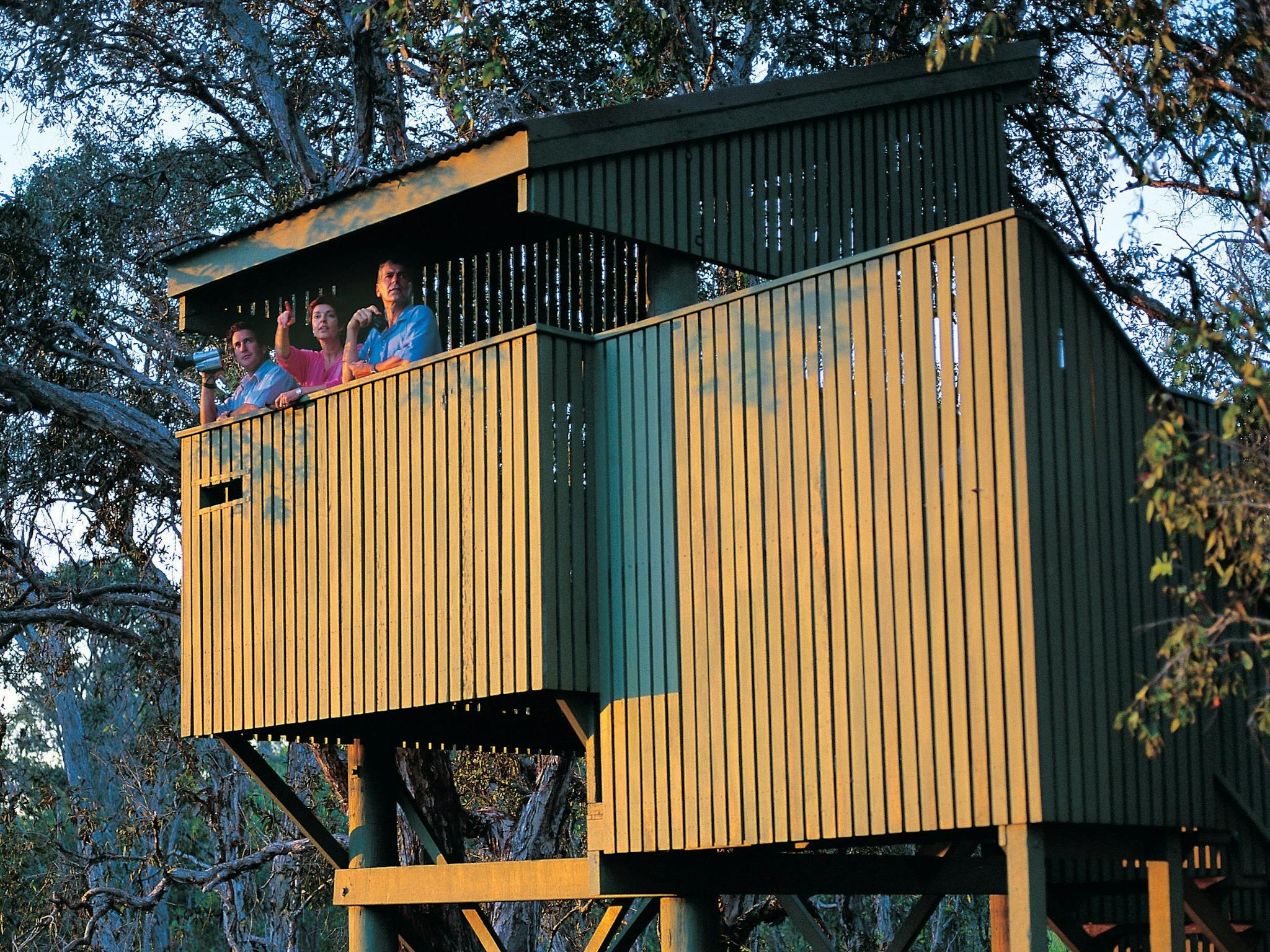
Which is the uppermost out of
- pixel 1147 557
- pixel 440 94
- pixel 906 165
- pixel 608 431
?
pixel 440 94

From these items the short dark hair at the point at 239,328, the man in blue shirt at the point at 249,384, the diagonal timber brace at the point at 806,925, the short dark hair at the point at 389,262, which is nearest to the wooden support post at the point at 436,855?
the diagonal timber brace at the point at 806,925

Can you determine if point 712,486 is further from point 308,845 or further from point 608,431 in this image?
point 308,845

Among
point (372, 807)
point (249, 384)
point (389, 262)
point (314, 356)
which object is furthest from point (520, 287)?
point (372, 807)

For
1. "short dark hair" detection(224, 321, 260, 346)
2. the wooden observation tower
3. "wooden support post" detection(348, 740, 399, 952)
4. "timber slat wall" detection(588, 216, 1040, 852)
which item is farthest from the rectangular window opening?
"timber slat wall" detection(588, 216, 1040, 852)

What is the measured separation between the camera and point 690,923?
12000mm

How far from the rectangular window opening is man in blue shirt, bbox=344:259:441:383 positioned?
4.61 feet

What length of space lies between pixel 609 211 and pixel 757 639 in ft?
10.3

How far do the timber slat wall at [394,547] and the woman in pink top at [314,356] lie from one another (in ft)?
0.74

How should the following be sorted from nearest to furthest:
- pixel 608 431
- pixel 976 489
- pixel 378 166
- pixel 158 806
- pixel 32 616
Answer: pixel 976 489, pixel 608 431, pixel 32 616, pixel 378 166, pixel 158 806

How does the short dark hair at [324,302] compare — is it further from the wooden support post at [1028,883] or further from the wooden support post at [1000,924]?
the wooden support post at [1028,883]

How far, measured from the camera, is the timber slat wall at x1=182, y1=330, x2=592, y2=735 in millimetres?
11203

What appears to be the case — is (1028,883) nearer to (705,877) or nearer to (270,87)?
(705,877)

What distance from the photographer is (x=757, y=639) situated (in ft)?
34.1

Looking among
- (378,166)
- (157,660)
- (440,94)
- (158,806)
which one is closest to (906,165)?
(440,94)
